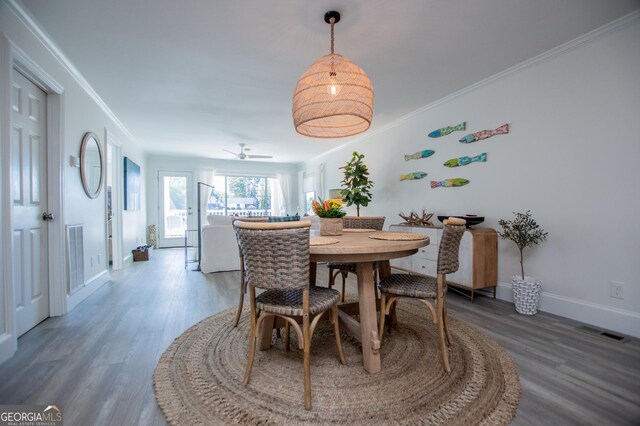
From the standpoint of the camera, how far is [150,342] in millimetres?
2021

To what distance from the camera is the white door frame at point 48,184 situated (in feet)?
5.81

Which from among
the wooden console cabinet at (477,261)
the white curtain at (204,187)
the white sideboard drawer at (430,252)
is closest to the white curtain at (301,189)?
the white curtain at (204,187)


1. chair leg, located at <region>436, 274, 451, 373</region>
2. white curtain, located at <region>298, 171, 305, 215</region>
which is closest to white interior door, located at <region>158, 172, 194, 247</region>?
white curtain, located at <region>298, 171, 305, 215</region>

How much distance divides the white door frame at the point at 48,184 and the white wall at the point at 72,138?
0.03ft

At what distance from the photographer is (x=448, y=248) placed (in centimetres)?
175

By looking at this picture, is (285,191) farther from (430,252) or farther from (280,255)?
(280,255)

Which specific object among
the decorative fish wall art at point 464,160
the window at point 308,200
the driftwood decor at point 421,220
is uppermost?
the decorative fish wall art at point 464,160

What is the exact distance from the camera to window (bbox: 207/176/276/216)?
26.7 ft

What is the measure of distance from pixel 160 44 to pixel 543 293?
13.7 feet

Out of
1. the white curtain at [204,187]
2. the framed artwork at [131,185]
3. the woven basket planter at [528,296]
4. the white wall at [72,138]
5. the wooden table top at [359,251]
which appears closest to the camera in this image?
the wooden table top at [359,251]

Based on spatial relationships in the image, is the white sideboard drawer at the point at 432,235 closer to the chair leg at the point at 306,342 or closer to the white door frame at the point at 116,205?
the chair leg at the point at 306,342

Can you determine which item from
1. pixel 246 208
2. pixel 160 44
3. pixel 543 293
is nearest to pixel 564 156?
pixel 543 293

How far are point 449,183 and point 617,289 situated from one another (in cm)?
185

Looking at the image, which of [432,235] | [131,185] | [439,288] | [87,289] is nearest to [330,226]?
[439,288]
